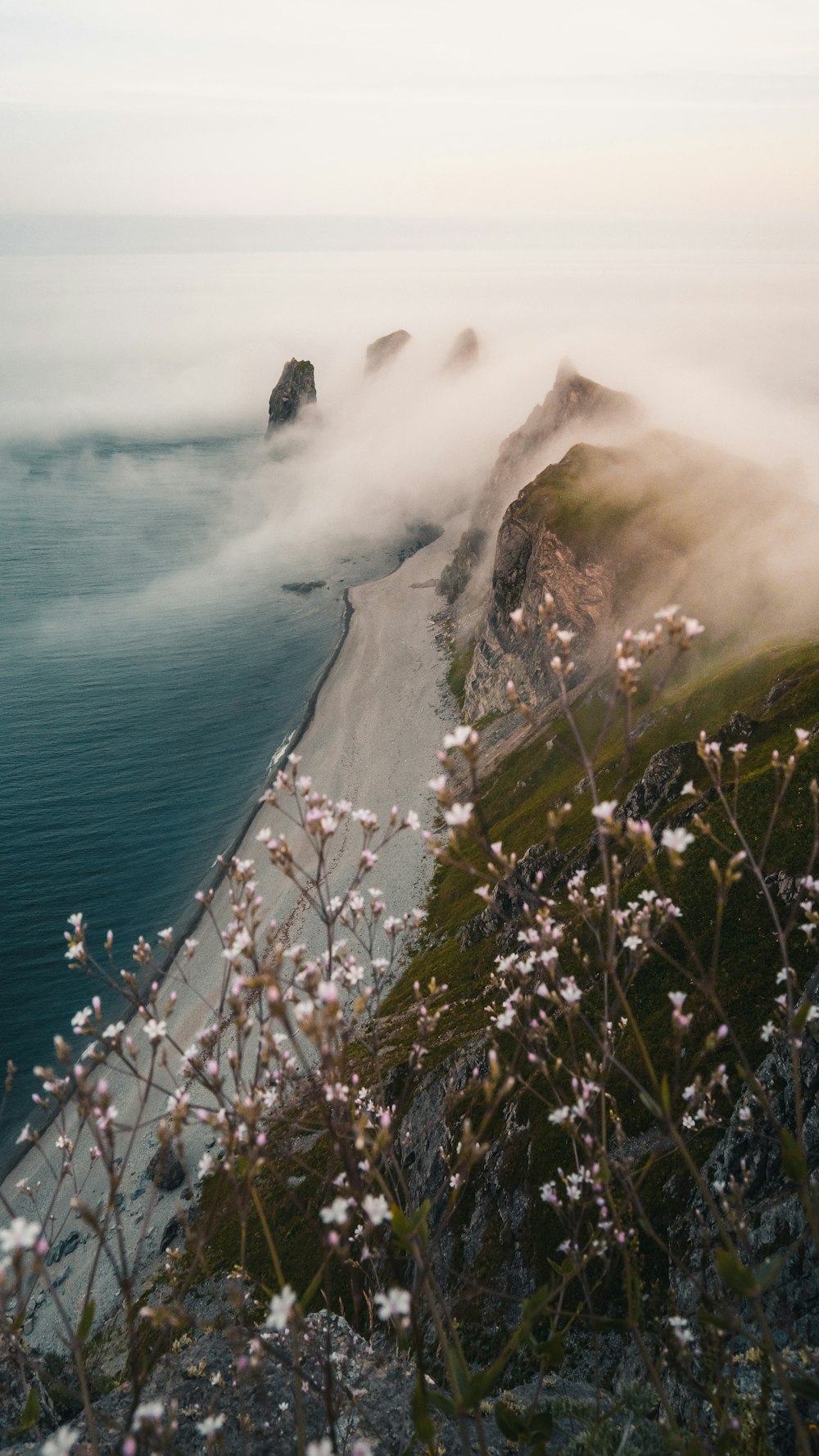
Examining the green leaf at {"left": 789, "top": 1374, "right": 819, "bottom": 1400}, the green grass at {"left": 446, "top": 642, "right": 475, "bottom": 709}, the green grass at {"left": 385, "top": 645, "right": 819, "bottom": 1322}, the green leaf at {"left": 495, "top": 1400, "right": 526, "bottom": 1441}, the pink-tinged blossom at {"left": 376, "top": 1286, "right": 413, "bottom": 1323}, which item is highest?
the green grass at {"left": 446, "top": 642, "right": 475, "bottom": 709}

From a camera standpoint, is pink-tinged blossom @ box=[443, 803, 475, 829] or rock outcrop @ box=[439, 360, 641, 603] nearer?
pink-tinged blossom @ box=[443, 803, 475, 829]

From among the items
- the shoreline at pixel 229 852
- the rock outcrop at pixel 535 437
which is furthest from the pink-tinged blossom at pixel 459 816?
the rock outcrop at pixel 535 437

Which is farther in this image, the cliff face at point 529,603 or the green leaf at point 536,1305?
the cliff face at point 529,603

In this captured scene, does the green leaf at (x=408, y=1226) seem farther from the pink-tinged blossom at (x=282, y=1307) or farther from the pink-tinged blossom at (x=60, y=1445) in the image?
the pink-tinged blossom at (x=60, y=1445)

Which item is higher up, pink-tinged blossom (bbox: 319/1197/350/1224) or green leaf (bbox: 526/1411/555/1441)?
pink-tinged blossom (bbox: 319/1197/350/1224)

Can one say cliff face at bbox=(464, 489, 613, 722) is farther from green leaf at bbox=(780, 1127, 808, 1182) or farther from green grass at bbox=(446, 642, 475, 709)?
green leaf at bbox=(780, 1127, 808, 1182)

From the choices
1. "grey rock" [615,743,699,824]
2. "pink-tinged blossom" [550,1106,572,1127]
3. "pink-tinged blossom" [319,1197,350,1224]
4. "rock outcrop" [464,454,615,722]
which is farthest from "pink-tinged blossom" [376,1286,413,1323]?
"rock outcrop" [464,454,615,722]

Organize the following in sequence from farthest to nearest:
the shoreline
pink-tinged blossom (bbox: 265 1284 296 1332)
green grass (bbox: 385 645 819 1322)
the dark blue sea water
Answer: the dark blue sea water, the shoreline, green grass (bbox: 385 645 819 1322), pink-tinged blossom (bbox: 265 1284 296 1332)
